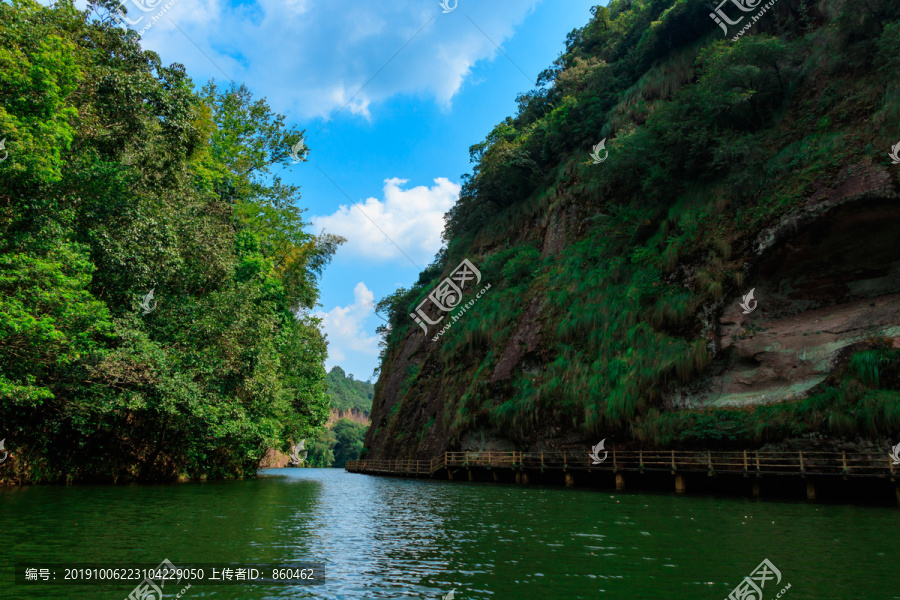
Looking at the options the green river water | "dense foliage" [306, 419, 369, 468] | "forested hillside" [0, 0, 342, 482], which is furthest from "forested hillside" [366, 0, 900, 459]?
"dense foliage" [306, 419, 369, 468]

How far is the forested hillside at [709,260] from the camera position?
19.9m

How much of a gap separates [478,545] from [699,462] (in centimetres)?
1477

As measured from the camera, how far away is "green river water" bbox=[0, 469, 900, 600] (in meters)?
6.33

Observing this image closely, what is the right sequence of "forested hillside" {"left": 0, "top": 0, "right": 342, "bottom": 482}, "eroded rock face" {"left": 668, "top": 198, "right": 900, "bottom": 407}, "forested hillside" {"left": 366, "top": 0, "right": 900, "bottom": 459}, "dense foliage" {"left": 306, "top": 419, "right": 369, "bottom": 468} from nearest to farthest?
"forested hillside" {"left": 0, "top": 0, "right": 342, "bottom": 482} < "eroded rock face" {"left": 668, "top": 198, "right": 900, "bottom": 407} < "forested hillside" {"left": 366, "top": 0, "right": 900, "bottom": 459} < "dense foliage" {"left": 306, "top": 419, "right": 369, "bottom": 468}

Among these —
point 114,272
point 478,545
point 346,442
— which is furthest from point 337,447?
point 478,545

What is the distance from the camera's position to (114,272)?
1608 centimetres

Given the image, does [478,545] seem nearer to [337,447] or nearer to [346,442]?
[346,442]

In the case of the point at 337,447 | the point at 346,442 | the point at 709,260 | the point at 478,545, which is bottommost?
the point at 337,447

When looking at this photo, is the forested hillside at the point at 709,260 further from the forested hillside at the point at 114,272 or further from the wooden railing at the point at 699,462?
the forested hillside at the point at 114,272

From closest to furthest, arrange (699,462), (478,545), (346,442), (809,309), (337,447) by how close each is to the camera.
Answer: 1. (478,545)
2. (699,462)
3. (809,309)
4. (346,442)
5. (337,447)

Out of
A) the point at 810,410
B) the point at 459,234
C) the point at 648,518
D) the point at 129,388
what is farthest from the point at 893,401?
the point at 459,234

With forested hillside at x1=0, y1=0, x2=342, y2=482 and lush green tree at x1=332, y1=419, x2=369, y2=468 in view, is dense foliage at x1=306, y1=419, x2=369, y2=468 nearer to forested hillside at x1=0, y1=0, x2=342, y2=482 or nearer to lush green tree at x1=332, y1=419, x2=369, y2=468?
lush green tree at x1=332, y1=419, x2=369, y2=468

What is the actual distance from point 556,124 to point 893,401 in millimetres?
27934

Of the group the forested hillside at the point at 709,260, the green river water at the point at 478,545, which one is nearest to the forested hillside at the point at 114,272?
the green river water at the point at 478,545
